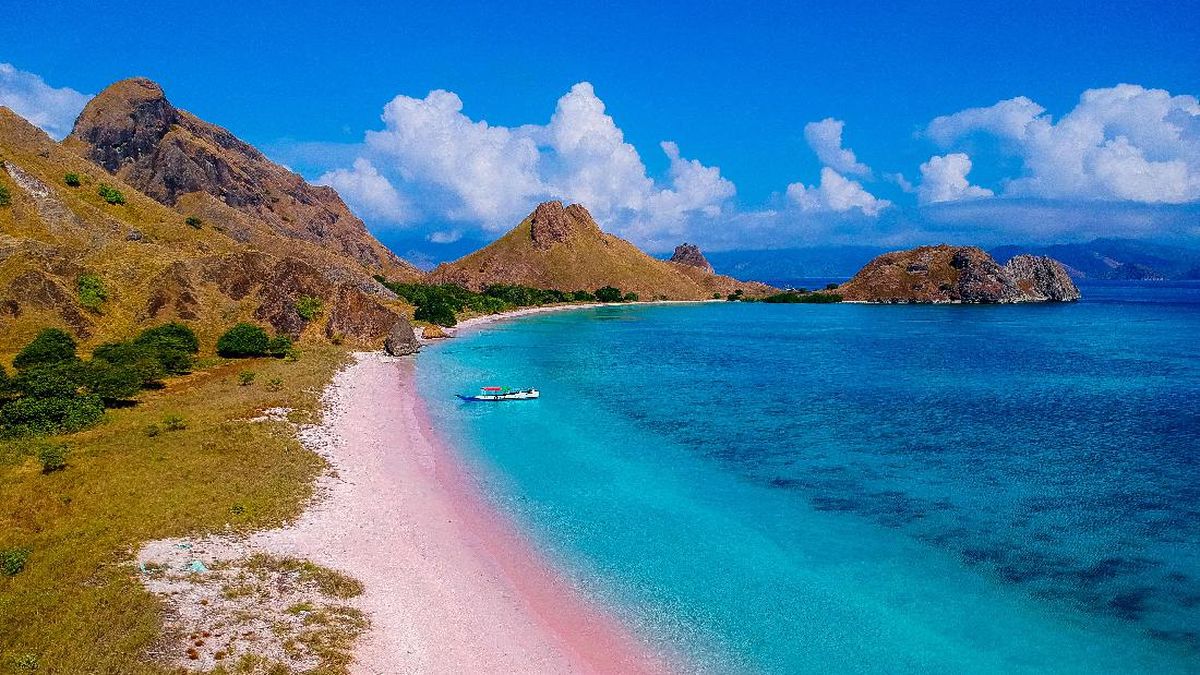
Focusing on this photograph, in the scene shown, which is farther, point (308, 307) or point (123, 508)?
point (308, 307)

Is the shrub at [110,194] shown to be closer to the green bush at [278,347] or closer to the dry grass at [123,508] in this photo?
the green bush at [278,347]

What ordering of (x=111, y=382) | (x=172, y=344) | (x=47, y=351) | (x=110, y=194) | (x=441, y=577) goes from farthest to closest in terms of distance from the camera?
(x=110, y=194) < (x=172, y=344) < (x=47, y=351) < (x=111, y=382) < (x=441, y=577)

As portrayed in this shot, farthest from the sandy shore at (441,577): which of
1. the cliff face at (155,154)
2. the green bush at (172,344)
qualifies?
the cliff face at (155,154)

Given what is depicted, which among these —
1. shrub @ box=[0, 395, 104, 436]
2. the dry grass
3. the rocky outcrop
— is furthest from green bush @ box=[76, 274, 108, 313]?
the rocky outcrop

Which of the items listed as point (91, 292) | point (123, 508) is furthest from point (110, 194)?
point (123, 508)

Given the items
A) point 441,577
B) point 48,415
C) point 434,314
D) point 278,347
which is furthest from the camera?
point 434,314

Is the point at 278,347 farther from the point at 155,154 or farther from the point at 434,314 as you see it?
the point at 155,154

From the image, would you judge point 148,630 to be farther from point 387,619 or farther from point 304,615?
point 387,619
